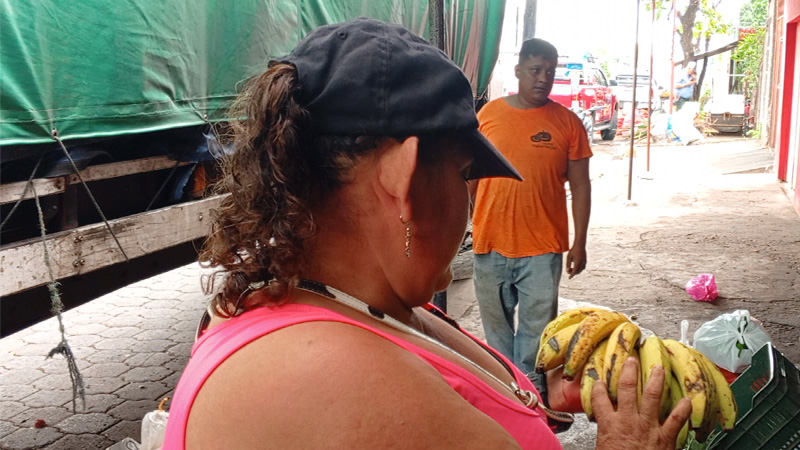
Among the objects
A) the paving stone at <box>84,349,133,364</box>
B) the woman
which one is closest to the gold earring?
the woman

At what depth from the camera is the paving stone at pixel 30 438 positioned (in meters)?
3.98

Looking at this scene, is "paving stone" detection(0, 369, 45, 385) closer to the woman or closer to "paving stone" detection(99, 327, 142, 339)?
"paving stone" detection(99, 327, 142, 339)

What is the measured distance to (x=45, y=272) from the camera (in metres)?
2.89

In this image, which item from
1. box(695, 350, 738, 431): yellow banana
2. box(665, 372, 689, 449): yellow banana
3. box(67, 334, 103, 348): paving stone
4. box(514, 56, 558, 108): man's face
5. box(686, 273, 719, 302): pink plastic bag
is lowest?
box(67, 334, 103, 348): paving stone

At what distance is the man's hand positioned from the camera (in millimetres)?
4602

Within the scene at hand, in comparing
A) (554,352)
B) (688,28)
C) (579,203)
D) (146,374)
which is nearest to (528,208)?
(579,203)

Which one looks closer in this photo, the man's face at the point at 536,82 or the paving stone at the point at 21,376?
the man's face at the point at 536,82

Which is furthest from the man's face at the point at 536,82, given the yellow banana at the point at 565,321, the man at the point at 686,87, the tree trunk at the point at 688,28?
the tree trunk at the point at 688,28

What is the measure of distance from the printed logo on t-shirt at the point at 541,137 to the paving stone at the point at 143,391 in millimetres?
3087

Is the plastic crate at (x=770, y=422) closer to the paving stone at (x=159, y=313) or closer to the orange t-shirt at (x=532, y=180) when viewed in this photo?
the orange t-shirt at (x=532, y=180)

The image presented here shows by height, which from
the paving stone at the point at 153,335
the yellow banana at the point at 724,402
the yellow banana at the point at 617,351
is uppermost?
the yellow banana at the point at 617,351

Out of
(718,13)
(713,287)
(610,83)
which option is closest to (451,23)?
(713,287)

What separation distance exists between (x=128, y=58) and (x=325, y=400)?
266cm

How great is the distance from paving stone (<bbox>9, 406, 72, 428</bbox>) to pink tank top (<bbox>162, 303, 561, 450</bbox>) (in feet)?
12.2
